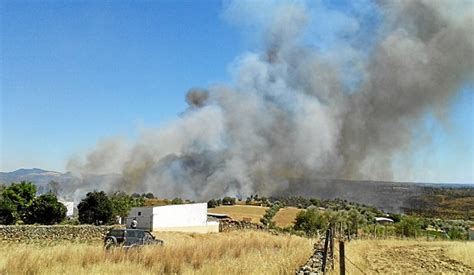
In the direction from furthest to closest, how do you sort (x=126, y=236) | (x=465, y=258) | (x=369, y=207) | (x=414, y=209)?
(x=414, y=209) → (x=369, y=207) → (x=465, y=258) → (x=126, y=236)

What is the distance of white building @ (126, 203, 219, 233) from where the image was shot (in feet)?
127

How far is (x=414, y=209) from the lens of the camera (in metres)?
77.4

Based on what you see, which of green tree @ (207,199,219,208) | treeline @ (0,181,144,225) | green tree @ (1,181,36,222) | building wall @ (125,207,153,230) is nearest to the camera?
building wall @ (125,207,153,230)

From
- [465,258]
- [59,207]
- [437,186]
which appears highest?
[437,186]

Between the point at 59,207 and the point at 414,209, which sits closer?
the point at 59,207

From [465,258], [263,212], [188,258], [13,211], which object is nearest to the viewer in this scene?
[188,258]

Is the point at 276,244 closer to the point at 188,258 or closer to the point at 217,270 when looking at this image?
the point at 188,258

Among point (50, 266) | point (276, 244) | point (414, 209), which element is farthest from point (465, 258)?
point (414, 209)

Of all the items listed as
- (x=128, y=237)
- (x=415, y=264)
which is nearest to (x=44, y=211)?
(x=128, y=237)

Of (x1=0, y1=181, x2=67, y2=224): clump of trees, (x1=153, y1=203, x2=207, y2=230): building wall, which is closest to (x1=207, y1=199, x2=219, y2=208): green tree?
(x1=153, y1=203, x2=207, y2=230): building wall

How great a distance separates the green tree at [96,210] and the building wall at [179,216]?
204 inches

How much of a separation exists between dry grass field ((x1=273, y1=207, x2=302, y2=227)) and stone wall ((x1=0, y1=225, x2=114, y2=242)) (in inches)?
984

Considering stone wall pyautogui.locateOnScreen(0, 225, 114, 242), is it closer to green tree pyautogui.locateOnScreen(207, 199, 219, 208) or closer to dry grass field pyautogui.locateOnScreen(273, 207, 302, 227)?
A: dry grass field pyautogui.locateOnScreen(273, 207, 302, 227)

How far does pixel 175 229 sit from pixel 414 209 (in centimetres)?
4974
